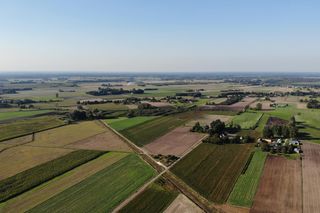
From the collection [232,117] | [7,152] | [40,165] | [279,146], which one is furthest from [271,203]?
[232,117]

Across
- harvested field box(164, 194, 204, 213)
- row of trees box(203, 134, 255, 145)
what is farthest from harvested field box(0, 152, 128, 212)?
row of trees box(203, 134, 255, 145)

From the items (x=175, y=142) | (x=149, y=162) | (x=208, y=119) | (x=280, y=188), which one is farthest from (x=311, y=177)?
(x=208, y=119)

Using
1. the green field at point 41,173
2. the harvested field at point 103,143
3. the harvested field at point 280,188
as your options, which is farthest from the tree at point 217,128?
the green field at point 41,173

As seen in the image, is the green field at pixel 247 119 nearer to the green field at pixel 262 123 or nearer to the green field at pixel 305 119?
the green field at pixel 262 123

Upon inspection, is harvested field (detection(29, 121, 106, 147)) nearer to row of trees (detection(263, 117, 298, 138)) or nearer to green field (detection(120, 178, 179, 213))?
green field (detection(120, 178, 179, 213))

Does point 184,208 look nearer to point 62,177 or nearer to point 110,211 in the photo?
point 110,211

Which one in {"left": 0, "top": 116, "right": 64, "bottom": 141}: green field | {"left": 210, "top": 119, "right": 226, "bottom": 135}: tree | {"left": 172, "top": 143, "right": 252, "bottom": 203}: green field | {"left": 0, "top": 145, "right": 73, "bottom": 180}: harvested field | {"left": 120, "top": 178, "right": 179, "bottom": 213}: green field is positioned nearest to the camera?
{"left": 120, "top": 178, "right": 179, "bottom": 213}: green field
